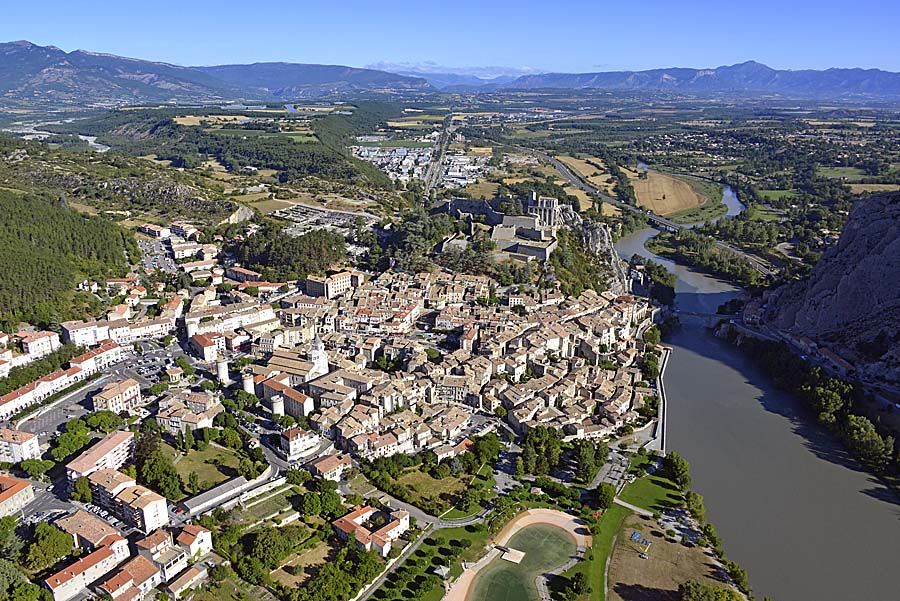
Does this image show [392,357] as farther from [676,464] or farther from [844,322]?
[844,322]

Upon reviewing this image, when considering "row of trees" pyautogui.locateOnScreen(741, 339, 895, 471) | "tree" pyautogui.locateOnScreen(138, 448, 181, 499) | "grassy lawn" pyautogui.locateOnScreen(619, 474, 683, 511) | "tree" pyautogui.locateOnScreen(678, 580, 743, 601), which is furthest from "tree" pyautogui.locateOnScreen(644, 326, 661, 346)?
"tree" pyautogui.locateOnScreen(138, 448, 181, 499)

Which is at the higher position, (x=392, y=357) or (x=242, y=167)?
(x=242, y=167)

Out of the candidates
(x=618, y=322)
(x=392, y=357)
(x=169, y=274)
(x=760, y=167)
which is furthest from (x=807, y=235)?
(x=169, y=274)

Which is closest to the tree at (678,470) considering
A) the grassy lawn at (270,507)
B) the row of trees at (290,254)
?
the grassy lawn at (270,507)

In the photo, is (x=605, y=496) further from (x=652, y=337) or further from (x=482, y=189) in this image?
(x=482, y=189)

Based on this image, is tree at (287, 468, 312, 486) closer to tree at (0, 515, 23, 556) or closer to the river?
tree at (0, 515, 23, 556)

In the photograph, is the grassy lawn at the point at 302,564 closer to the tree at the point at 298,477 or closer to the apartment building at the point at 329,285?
the tree at the point at 298,477
